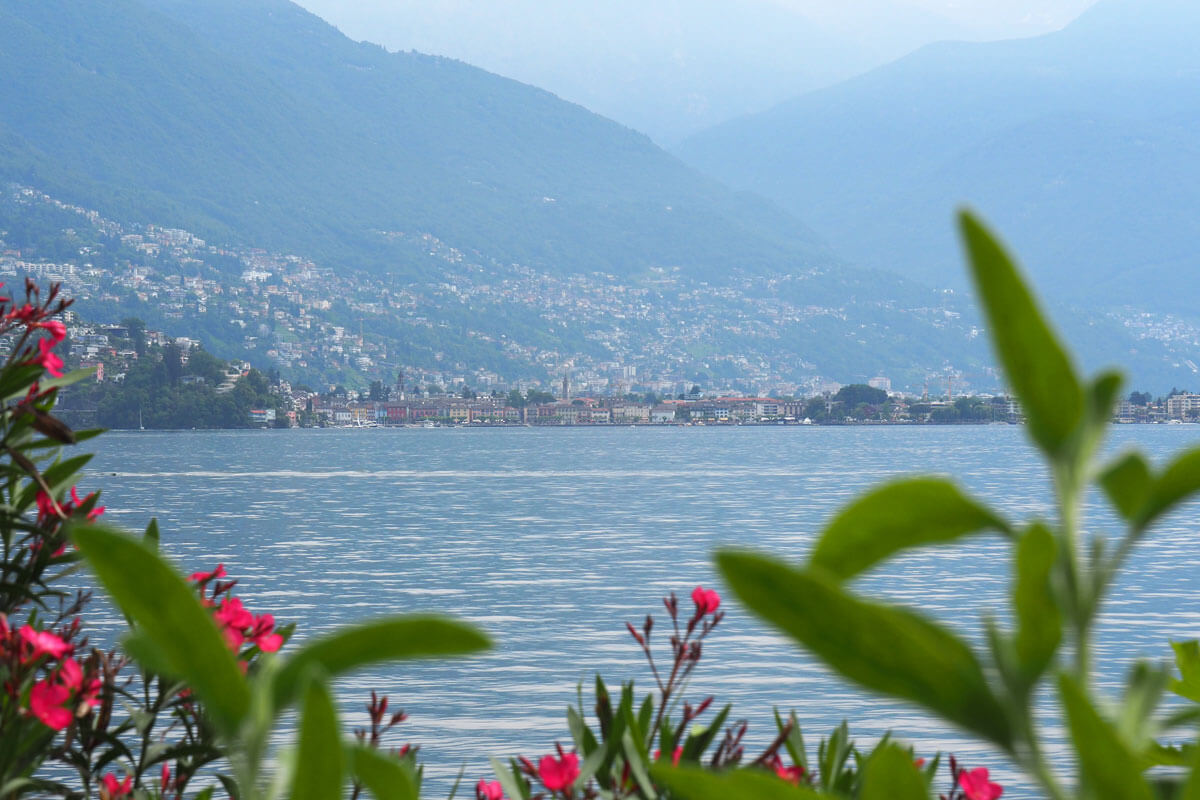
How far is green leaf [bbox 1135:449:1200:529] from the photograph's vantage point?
1.42ft

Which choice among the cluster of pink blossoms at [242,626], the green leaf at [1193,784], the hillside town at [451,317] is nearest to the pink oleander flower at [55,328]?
the cluster of pink blossoms at [242,626]

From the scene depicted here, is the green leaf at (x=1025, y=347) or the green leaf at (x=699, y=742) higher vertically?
the green leaf at (x=1025, y=347)

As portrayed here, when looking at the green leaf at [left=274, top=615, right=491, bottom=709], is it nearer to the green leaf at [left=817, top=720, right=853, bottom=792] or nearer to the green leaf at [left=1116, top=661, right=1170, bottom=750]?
the green leaf at [left=1116, top=661, right=1170, bottom=750]

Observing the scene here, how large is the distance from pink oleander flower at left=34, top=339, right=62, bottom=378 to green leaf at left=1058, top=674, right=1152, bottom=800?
2323 millimetres

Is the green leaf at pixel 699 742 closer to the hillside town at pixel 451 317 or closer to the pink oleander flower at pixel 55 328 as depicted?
the pink oleander flower at pixel 55 328

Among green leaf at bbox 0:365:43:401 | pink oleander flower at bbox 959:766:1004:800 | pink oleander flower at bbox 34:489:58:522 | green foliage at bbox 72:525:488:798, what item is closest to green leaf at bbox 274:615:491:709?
green foliage at bbox 72:525:488:798

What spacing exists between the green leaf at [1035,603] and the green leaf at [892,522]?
16 mm

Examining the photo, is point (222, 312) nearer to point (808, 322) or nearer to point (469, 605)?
point (808, 322)

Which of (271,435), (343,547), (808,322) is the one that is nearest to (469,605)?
(343,547)

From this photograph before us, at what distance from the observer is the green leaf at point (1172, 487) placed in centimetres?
43

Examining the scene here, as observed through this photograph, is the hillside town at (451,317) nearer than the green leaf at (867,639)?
No

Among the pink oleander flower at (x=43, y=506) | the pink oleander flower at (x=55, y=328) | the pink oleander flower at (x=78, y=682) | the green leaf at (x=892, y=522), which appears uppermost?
the pink oleander flower at (x=55, y=328)

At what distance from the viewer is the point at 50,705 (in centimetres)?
164

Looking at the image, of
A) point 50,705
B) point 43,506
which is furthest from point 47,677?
point 43,506
